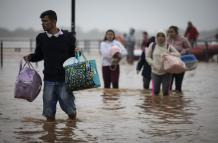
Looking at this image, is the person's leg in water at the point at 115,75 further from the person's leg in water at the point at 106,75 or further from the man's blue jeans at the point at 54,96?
the man's blue jeans at the point at 54,96

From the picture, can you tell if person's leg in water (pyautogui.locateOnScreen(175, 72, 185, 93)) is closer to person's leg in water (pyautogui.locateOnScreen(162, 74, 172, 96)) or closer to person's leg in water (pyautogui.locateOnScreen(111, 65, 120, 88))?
person's leg in water (pyautogui.locateOnScreen(111, 65, 120, 88))

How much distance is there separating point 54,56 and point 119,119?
70.4 inches

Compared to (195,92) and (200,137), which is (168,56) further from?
(200,137)

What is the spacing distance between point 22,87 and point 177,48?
652 cm

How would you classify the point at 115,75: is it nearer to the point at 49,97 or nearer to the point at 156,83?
the point at 156,83

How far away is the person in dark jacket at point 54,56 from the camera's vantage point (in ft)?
36.4

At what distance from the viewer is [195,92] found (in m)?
18.3

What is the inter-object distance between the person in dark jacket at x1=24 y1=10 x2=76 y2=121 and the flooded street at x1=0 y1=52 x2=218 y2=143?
0.43 metres

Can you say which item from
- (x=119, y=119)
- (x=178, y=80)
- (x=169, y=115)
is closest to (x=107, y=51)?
(x=178, y=80)

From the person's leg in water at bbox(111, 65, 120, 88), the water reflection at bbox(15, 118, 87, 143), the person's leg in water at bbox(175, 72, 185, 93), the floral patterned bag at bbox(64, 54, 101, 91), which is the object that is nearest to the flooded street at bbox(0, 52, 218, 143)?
the water reflection at bbox(15, 118, 87, 143)

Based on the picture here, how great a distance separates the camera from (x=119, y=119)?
12156 millimetres

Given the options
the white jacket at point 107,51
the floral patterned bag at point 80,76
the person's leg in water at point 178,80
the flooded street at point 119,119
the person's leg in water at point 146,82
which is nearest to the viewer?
the flooded street at point 119,119

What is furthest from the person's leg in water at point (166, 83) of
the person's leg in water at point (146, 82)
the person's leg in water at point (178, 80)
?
the person's leg in water at point (146, 82)

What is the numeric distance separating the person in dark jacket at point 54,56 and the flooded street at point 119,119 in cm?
43
